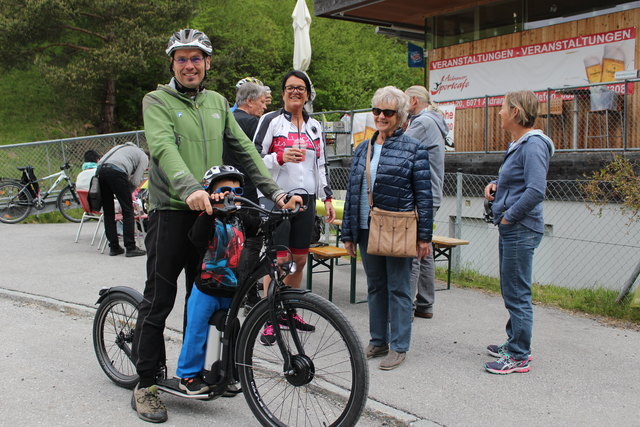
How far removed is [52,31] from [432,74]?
51.1 ft

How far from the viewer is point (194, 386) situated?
Result: 375 cm

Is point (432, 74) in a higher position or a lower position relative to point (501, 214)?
higher

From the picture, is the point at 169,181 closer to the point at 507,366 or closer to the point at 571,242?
the point at 507,366

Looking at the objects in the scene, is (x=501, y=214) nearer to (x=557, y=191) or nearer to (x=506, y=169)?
(x=506, y=169)

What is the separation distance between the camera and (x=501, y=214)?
4641mm

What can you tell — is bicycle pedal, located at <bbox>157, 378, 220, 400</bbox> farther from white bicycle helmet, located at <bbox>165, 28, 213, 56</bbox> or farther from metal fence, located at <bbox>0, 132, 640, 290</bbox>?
metal fence, located at <bbox>0, 132, 640, 290</bbox>

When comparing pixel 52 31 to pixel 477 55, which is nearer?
pixel 477 55

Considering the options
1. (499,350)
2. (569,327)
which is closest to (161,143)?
(499,350)

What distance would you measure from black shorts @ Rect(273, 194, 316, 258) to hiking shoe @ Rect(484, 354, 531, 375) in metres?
1.69

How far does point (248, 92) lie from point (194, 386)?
3.14m

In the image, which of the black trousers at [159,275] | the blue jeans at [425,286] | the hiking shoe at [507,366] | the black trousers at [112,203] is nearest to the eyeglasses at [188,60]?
the black trousers at [159,275]

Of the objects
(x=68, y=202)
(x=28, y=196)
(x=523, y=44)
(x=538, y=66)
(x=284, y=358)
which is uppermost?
(x=523, y=44)

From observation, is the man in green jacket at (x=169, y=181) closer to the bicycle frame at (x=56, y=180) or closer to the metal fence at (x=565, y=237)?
the metal fence at (x=565, y=237)

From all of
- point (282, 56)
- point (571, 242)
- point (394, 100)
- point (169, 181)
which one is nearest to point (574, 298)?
point (394, 100)
